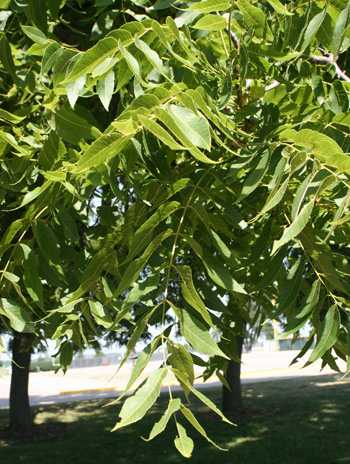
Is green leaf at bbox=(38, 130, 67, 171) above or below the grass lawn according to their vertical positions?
above

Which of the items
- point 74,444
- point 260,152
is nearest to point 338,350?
point 260,152

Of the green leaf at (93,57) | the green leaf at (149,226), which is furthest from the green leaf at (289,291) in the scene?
the green leaf at (93,57)

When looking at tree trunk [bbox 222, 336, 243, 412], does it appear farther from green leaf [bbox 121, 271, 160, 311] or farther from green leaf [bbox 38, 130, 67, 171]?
green leaf [bbox 121, 271, 160, 311]

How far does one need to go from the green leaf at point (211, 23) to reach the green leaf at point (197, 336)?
2.90 ft

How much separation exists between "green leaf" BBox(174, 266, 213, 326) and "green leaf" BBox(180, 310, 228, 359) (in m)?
0.04

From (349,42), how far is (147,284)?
42.7 inches

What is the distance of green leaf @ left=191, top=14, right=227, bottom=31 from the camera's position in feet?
4.97

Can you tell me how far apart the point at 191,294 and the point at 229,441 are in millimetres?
7876

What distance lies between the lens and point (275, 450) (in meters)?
7.52

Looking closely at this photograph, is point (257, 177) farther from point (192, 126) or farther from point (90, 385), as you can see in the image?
point (90, 385)

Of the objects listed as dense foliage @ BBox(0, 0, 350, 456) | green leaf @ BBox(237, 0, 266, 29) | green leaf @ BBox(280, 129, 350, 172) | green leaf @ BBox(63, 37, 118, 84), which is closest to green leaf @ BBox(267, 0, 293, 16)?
dense foliage @ BBox(0, 0, 350, 456)

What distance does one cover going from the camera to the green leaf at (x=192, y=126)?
3.65ft

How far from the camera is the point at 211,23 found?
1537 millimetres

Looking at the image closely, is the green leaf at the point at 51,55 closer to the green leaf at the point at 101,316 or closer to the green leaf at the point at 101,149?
the green leaf at the point at 101,149
